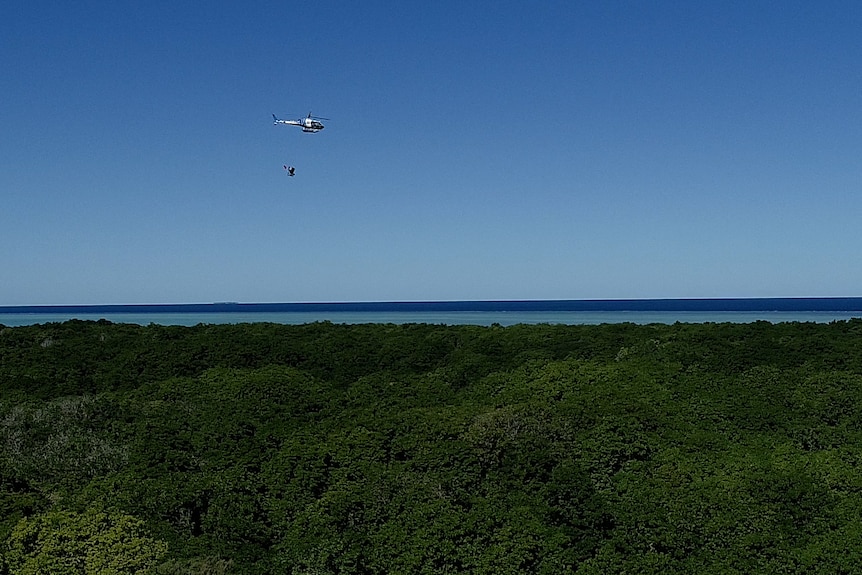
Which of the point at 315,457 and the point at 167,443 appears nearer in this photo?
the point at 315,457

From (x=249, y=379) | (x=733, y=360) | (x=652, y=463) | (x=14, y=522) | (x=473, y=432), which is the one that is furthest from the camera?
(x=733, y=360)

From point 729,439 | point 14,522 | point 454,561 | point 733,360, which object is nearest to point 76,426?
point 14,522

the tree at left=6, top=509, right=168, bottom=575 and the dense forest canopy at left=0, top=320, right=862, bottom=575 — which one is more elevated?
the dense forest canopy at left=0, top=320, right=862, bottom=575

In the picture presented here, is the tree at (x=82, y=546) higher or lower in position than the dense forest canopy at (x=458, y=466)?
lower

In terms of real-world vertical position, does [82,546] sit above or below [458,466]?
below

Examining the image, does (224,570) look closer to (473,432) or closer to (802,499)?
(473,432)

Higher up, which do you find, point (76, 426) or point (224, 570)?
point (76, 426)

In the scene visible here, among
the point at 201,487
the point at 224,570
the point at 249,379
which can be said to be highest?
the point at 249,379

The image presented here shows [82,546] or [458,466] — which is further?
[458,466]
